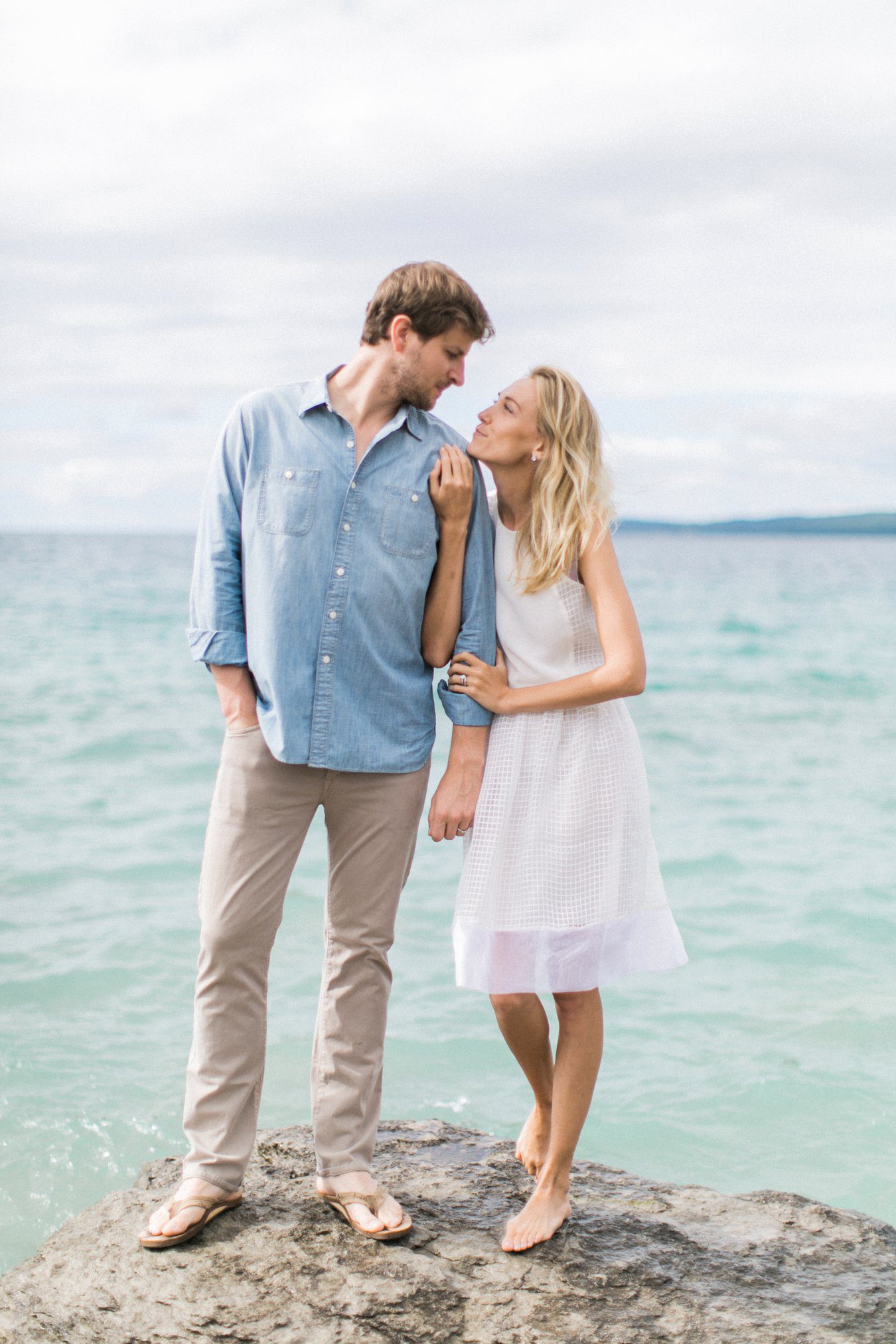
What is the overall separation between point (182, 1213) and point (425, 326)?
212cm

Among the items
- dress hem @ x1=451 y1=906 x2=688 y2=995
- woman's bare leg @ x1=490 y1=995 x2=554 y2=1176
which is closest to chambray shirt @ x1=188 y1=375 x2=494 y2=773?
dress hem @ x1=451 y1=906 x2=688 y2=995

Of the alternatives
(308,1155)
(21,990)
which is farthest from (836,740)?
(308,1155)

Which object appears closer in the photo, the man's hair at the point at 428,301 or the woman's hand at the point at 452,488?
the man's hair at the point at 428,301

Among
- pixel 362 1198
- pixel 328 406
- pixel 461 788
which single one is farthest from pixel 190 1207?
pixel 328 406

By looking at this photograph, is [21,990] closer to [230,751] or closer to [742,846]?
[230,751]

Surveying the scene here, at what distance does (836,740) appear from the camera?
13.3 meters

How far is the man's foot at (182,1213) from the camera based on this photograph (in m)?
2.83

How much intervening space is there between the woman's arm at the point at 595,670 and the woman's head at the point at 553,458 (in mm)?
70

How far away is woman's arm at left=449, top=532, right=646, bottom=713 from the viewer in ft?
9.50

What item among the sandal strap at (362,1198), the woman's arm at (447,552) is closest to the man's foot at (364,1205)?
the sandal strap at (362,1198)

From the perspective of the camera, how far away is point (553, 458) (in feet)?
9.71

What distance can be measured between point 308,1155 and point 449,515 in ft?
5.80

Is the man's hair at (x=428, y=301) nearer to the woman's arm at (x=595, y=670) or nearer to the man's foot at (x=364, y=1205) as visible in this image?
the woman's arm at (x=595, y=670)

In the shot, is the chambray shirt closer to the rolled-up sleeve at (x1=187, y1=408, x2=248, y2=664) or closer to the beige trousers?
the rolled-up sleeve at (x1=187, y1=408, x2=248, y2=664)
